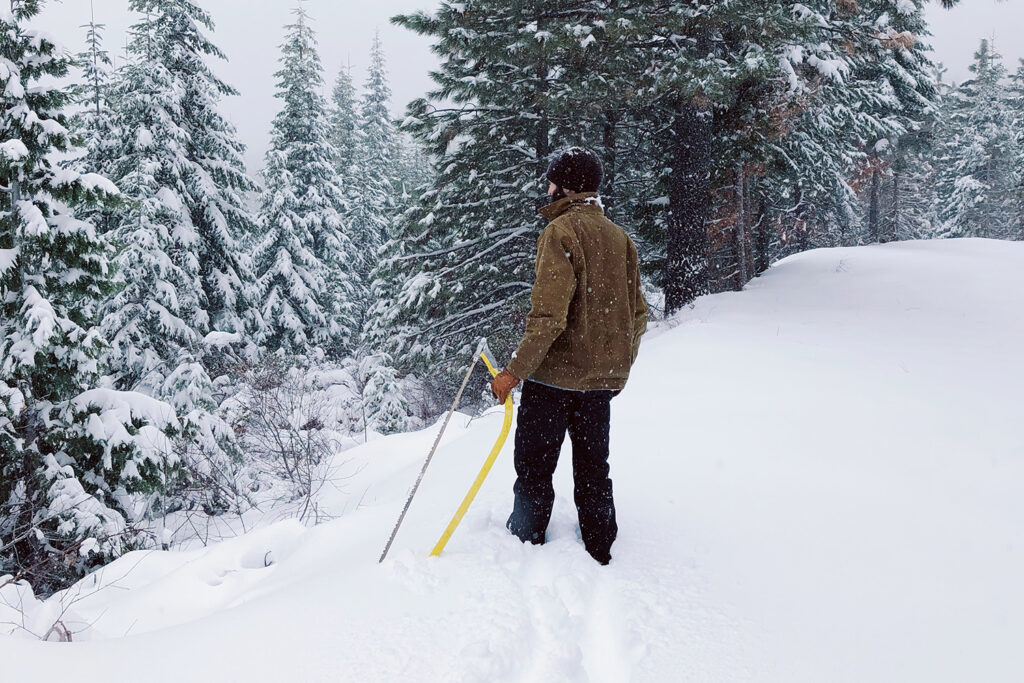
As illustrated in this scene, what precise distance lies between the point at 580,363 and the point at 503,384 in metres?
0.44

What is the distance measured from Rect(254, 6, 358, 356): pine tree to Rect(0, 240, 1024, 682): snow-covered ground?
17.7 meters

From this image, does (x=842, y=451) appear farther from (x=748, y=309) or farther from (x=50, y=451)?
(x=50, y=451)

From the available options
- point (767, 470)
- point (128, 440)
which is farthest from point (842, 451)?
point (128, 440)

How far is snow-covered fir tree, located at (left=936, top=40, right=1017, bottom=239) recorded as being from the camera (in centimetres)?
3659

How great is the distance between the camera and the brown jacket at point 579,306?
2.84 metres

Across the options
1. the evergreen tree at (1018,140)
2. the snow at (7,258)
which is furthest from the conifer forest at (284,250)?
the evergreen tree at (1018,140)

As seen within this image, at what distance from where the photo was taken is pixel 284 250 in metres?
22.6

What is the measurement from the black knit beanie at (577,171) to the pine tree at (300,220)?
2093cm

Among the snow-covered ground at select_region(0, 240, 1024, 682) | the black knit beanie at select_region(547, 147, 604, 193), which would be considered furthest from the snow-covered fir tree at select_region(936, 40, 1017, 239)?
the black knit beanie at select_region(547, 147, 604, 193)

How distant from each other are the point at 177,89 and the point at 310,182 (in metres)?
10.00

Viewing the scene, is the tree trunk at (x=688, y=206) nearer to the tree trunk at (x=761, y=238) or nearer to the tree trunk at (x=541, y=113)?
the tree trunk at (x=541, y=113)

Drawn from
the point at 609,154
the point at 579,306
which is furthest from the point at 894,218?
the point at 579,306

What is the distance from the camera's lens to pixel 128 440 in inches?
295

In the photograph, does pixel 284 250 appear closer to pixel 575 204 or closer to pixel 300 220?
pixel 300 220
